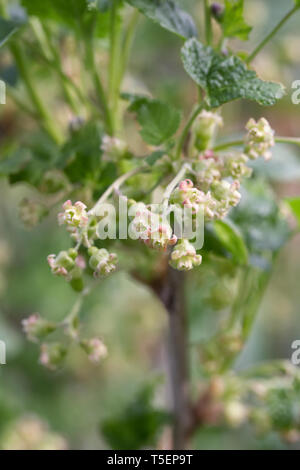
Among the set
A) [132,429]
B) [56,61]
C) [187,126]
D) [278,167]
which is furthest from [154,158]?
[132,429]

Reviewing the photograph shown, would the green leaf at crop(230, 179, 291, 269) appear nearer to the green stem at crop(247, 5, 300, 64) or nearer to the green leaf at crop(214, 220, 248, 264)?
the green leaf at crop(214, 220, 248, 264)

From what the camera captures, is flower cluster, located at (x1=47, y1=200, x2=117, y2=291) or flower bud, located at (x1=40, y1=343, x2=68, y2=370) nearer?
flower cluster, located at (x1=47, y1=200, x2=117, y2=291)

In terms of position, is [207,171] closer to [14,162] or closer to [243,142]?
[243,142]

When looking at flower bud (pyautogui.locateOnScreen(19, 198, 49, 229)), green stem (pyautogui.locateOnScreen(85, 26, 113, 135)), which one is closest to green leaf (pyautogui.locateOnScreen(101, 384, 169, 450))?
flower bud (pyautogui.locateOnScreen(19, 198, 49, 229))

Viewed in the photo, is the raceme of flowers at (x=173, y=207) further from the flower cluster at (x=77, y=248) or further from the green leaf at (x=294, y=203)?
the green leaf at (x=294, y=203)

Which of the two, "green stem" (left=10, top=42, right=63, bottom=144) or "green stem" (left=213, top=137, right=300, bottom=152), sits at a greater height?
"green stem" (left=10, top=42, right=63, bottom=144)

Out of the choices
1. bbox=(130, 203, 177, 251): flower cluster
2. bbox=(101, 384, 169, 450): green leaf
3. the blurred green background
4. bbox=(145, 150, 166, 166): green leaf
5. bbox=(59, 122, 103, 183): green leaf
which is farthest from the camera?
the blurred green background

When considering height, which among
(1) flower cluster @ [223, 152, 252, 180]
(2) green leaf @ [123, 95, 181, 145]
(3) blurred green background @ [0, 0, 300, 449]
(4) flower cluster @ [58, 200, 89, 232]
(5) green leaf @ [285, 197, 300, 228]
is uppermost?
(3) blurred green background @ [0, 0, 300, 449]

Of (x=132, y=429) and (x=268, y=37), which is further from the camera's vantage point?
(x=132, y=429)
